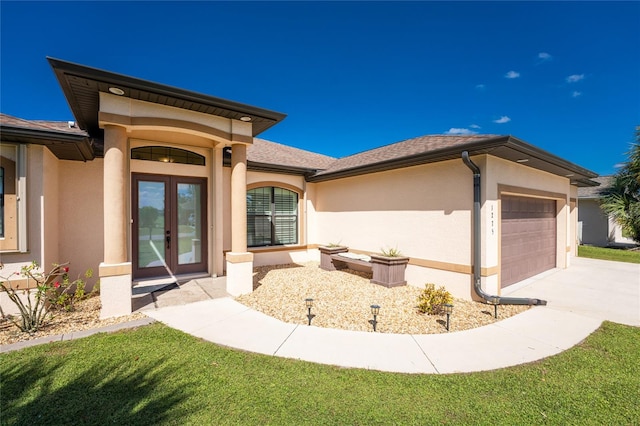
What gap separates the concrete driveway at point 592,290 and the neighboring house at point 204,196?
55cm

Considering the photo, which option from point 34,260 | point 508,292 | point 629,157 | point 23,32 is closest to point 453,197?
point 508,292

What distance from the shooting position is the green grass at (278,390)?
2.53 meters

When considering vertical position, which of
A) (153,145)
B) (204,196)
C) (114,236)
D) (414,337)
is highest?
(153,145)

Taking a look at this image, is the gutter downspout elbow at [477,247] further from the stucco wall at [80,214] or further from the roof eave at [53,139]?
the stucco wall at [80,214]

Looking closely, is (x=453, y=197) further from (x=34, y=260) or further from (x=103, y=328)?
(x=34, y=260)

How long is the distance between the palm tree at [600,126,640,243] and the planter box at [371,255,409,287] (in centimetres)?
1603

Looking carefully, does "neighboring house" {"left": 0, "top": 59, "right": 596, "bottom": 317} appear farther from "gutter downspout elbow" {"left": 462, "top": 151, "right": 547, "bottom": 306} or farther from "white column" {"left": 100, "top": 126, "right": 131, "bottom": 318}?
"gutter downspout elbow" {"left": 462, "top": 151, "right": 547, "bottom": 306}

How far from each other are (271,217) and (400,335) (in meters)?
6.98

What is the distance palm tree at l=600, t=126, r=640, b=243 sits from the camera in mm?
14102

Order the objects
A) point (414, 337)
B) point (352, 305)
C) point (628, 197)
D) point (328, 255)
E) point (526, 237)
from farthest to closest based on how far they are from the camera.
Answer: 1. point (628, 197)
2. point (328, 255)
3. point (526, 237)
4. point (352, 305)
5. point (414, 337)

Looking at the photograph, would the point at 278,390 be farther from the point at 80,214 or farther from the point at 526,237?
the point at 526,237

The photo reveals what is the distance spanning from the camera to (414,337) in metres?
4.34

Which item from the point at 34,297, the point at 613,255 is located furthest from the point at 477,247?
the point at 613,255

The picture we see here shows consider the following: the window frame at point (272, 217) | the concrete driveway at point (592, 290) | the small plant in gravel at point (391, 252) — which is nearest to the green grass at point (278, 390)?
the concrete driveway at point (592, 290)
